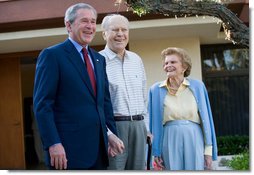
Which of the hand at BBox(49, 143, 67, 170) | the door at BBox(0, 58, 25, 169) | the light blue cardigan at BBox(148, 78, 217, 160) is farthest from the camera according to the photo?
the door at BBox(0, 58, 25, 169)

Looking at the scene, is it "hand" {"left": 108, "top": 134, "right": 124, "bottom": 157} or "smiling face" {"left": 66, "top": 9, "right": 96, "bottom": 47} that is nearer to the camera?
"smiling face" {"left": 66, "top": 9, "right": 96, "bottom": 47}

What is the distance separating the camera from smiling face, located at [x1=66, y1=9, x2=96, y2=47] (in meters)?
2.57

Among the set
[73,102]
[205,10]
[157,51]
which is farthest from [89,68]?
[157,51]

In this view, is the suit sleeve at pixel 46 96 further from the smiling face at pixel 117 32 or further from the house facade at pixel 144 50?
the house facade at pixel 144 50

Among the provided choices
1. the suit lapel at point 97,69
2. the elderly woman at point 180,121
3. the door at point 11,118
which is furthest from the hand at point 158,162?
the door at point 11,118

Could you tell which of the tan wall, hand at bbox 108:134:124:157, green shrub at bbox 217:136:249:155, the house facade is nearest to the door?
the house facade

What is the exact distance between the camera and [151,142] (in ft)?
9.84

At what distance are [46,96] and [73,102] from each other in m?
0.16

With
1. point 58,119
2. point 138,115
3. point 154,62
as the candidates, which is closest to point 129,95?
point 138,115

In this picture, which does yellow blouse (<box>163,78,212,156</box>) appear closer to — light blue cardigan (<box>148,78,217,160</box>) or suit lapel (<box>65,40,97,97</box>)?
light blue cardigan (<box>148,78,217,160</box>)

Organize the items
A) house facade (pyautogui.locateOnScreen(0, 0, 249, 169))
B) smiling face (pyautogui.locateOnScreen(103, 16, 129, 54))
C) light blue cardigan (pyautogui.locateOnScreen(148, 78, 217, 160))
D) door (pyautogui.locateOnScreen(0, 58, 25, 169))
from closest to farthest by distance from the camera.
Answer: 1. smiling face (pyautogui.locateOnScreen(103, 16, 129, 54))
2. light blue cardigan (pyautogui.locateOnScreen(148, 78, 217, 160))
3. house facade (pyautogui.locateOnScreen(0, 0, 249, 169))
4. door (pyautogui.locateOnScreen(0, 58, 25, 169))

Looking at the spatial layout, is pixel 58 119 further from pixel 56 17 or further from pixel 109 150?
pixel 56 17

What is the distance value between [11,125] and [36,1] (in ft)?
7.67

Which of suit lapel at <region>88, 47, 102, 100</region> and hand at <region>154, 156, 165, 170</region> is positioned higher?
suit lapel at <region>88, 47, 102, 100</region>
